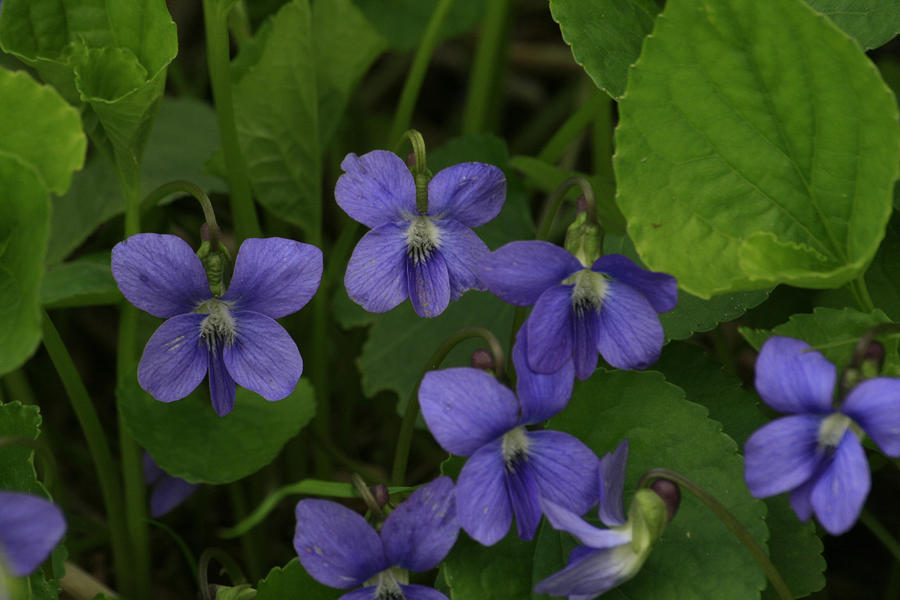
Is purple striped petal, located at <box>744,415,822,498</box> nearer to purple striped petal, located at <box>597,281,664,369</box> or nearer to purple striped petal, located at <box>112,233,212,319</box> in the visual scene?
purple striped petal, located at <box>597,281,664,369</box>

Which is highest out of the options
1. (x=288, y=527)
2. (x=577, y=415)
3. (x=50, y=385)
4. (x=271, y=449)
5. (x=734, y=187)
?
(x=734, y=187)

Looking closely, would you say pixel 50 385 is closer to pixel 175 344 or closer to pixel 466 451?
pixel 175 344

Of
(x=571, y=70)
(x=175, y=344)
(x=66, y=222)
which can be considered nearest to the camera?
(x=175, y=344)

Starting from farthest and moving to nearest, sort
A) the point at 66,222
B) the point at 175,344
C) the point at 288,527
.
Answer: the point at 288,527, the point at 66,222, the point at 175,344

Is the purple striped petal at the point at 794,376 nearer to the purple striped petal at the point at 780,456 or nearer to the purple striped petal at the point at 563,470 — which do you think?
the purple striped petal at the point at 780,456

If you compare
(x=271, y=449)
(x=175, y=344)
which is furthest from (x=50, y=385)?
(x=175, y=344)

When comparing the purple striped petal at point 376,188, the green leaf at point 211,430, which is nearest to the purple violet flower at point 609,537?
the purple striped petal at point 376,188

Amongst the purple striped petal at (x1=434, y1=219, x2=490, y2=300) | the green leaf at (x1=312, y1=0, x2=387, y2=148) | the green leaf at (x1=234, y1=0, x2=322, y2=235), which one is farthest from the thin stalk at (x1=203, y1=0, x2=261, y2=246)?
the purple striped petal at (x1=434, y1=219, x2=490, y2=300)
